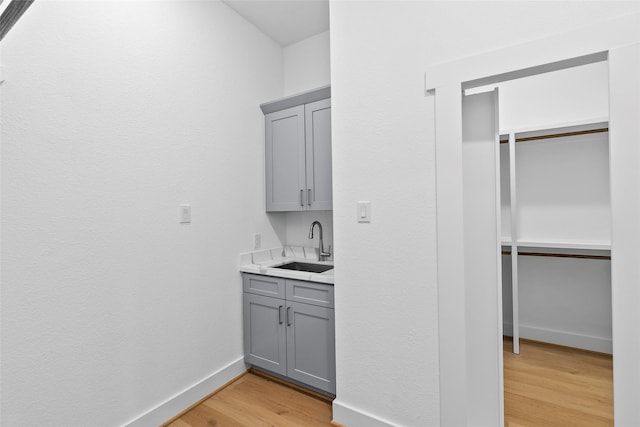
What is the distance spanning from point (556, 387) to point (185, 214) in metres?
2.70

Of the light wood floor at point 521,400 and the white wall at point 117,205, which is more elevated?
the white wall at point 117,205

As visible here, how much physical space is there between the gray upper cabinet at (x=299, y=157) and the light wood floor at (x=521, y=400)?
4.40ft

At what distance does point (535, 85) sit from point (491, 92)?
1.54 m

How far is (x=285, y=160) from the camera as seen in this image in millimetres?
2541

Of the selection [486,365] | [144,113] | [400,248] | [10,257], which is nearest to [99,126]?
[144,113]

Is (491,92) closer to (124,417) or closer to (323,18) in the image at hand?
(323,18)

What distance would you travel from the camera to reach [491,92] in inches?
59.4

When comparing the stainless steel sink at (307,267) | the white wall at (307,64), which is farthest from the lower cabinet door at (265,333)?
the white wall at (307,64)

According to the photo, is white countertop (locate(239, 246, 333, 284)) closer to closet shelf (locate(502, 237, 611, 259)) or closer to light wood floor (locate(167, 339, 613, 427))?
light wood floor (locate(167, 339, 613, 427))

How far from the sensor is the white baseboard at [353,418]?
5.52 ft

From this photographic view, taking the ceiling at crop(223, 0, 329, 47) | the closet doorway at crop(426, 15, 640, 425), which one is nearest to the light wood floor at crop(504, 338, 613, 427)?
the closet doorway at crop(426, 15, 640, 425)

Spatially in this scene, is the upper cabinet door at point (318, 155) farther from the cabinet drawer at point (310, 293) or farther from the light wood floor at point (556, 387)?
the light wood floor at point (556, 387)

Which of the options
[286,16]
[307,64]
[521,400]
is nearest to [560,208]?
[521,400]

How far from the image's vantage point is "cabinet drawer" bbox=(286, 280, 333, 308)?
6.52 feet
